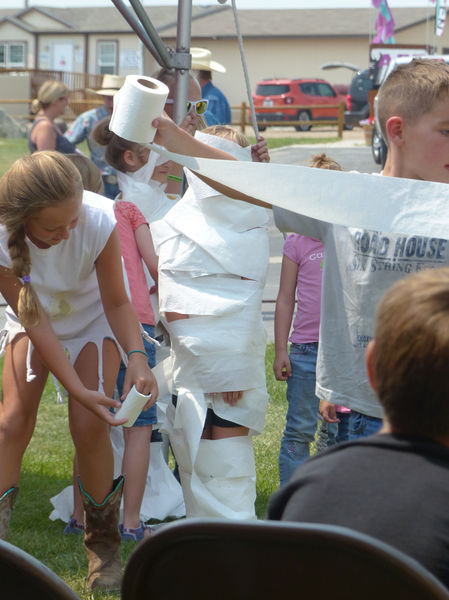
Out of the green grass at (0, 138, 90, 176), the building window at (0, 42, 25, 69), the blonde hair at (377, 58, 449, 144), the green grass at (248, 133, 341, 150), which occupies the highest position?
the blonde hair at (377, 58, 449, 144)

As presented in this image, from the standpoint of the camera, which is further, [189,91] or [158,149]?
[189,91]

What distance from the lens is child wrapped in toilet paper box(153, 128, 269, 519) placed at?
3.56 metres

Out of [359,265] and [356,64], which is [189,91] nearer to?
[359,265]

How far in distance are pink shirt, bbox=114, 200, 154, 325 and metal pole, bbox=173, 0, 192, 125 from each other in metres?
0.46

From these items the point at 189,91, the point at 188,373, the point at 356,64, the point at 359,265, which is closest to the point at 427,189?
the point at 359,265

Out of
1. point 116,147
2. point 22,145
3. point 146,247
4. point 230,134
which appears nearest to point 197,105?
point 116,147

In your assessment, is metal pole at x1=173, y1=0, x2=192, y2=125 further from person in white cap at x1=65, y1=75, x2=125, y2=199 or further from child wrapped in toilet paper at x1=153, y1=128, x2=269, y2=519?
person in white cap at x1=65, y1=75, x2=125, y2=199

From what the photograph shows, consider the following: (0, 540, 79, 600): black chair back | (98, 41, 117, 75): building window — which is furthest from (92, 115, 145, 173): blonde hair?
(98, 41, 117, 75): building window

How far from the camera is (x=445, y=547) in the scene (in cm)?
151

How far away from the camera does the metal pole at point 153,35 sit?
3.83 meters

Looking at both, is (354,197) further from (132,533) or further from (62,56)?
(62,56)

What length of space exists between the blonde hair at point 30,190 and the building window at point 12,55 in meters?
56.3

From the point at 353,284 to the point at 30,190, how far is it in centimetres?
103

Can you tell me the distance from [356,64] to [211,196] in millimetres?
47693
